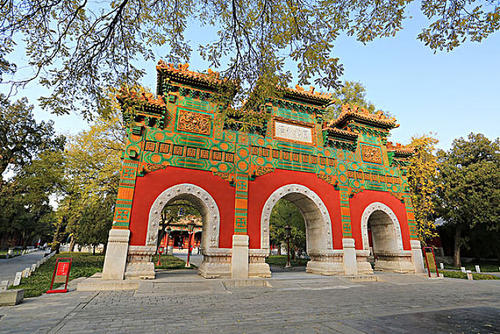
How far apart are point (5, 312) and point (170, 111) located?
802 cm

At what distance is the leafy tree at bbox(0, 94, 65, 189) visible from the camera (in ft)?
62.8

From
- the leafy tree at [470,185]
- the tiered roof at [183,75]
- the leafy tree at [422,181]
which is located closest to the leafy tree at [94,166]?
the tiered roof at [183,75]

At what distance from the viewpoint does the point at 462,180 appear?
20.0 metres

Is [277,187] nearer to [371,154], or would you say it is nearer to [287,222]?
[371,154]

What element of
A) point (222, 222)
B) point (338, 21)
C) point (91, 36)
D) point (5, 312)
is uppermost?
point (338, 21)

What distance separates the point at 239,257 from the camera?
10.1m

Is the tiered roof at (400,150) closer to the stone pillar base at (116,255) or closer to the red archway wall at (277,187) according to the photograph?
→ the red archway wall at (277,187)

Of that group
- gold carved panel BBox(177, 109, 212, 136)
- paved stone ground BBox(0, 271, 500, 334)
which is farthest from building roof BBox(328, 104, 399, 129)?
paved stone ground BBox(0, 271, 500, 334)

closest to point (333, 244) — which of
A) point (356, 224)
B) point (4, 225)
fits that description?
point (356, 224)

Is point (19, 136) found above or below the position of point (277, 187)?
above

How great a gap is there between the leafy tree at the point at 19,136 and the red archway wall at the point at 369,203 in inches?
970

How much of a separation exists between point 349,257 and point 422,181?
940cm

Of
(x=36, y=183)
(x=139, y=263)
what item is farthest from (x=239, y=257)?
(x=36, y=183)

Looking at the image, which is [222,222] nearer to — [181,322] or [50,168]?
[181,322]
